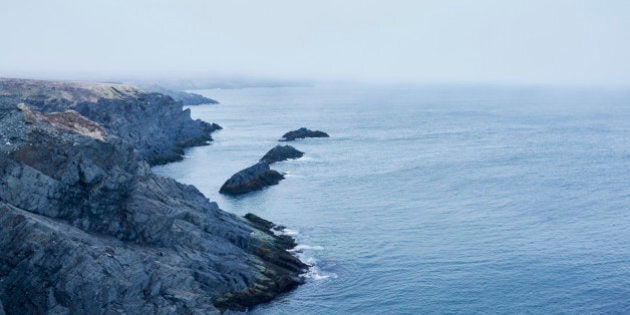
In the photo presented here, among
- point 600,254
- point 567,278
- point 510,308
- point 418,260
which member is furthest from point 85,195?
point 600,254

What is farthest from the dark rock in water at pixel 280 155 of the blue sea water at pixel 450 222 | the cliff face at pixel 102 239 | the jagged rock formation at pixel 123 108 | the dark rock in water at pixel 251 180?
the cliff face at pixel 102 239

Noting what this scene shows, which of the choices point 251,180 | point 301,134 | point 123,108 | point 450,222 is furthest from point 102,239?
point 301,134

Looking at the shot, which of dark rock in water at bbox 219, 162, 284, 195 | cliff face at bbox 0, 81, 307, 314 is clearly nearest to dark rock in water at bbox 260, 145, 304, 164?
dark rock in water at bbox 219, 162, 284, 195

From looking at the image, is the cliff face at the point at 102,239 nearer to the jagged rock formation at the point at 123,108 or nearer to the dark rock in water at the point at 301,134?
the jagged rock formation at the point at 123,108

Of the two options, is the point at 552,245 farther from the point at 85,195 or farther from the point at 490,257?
the point at 85,195

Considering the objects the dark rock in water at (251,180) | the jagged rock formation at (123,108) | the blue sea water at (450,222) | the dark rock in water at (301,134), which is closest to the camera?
the blue sea water at (450,222)

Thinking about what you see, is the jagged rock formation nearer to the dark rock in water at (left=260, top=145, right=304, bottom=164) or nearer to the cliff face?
the dark rock in water at (left=260, top=145, right=304, bottom=164)
